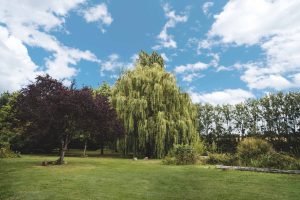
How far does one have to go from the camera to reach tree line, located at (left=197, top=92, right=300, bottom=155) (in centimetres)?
4422

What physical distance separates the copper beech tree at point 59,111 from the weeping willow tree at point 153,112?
790 centimetres

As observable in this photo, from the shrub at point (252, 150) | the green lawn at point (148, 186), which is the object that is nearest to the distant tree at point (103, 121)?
the green lawn at point (148, 186)

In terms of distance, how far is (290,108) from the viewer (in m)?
44.5

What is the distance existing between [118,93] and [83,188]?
1953cm

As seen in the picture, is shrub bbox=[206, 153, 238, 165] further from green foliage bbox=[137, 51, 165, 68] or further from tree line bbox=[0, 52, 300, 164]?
green foliage bbox=[137, 51, 165, 68]

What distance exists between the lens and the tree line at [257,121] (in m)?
44.2

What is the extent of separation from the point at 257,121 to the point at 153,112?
22.5 meters

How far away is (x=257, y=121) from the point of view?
46938mm

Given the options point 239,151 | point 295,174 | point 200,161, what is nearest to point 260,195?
point 295,174

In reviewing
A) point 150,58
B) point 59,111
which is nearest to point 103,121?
point 59,111

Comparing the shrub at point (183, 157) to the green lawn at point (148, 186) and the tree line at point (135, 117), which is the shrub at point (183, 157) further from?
the green lawn at point (148, 186)

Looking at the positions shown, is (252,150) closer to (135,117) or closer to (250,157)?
(250,157)

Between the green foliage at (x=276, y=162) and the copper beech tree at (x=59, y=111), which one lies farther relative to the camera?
the copper beech tree at (x=59, y=111)

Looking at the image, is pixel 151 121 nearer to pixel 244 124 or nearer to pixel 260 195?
pixel 260 195
